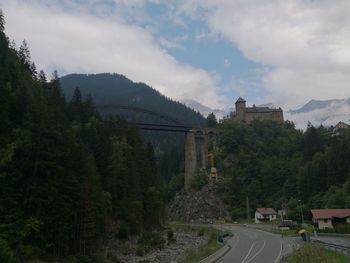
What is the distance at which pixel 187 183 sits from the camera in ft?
458

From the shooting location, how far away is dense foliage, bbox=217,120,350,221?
9538 cm

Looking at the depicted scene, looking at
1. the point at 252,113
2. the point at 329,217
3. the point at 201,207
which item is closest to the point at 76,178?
the point at 329,217

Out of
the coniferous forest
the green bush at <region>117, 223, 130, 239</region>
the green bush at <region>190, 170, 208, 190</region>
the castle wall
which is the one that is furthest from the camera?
the castle wall

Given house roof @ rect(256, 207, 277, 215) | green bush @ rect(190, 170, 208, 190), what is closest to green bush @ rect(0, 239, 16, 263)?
house roof @ rect(256, 207, 277, 215)

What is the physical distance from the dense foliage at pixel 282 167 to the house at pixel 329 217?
23.1 feet

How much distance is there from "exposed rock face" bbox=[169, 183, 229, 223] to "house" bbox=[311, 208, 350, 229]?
5106 cm

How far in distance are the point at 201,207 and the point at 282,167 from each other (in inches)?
944

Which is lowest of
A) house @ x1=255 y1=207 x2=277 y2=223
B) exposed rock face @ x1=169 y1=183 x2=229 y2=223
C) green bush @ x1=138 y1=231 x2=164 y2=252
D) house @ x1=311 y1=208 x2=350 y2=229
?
green bush @ x1=138 y1=231 x2=164 y2=252

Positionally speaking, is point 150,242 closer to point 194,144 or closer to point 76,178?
point 76,178

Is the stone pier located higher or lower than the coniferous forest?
higher

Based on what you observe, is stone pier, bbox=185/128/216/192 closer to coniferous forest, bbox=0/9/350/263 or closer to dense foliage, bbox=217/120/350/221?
dense foliage, bbox=217/120/350/221

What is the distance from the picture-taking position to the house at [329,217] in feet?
237

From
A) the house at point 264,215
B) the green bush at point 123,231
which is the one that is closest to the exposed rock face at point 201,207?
the house at point 264,215

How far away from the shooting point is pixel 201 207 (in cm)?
13025
